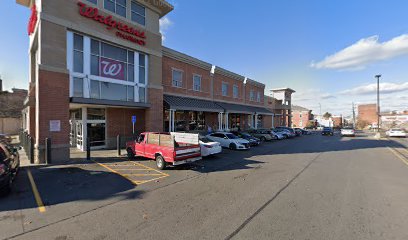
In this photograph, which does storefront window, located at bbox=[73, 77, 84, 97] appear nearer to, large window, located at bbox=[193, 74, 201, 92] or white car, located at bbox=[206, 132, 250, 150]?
white car, located at bbox=[206, 132, 250, 150]

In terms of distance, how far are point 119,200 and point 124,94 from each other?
11218mm

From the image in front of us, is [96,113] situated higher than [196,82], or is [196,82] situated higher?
[196,82]

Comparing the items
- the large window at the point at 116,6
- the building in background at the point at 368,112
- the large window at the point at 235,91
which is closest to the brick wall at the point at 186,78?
the large window at the point at 116,6

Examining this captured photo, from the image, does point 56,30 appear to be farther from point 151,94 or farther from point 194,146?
point 194,146

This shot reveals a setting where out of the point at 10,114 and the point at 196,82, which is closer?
the point at 196,82

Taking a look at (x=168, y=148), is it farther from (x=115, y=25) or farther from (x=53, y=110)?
(x=115, y=25)

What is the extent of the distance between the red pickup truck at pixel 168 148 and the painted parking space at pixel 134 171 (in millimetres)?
675

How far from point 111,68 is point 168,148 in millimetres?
8723

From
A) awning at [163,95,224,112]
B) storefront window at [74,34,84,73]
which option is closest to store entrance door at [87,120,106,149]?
storefront window at [74,34,84,73]

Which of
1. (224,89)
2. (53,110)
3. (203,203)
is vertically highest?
(224,89)

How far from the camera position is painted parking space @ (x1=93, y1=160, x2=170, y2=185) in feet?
28.9

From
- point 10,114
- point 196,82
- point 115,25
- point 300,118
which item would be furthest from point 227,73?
point 300,118

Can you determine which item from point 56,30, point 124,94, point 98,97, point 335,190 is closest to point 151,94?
point 124,94

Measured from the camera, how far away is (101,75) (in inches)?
589
